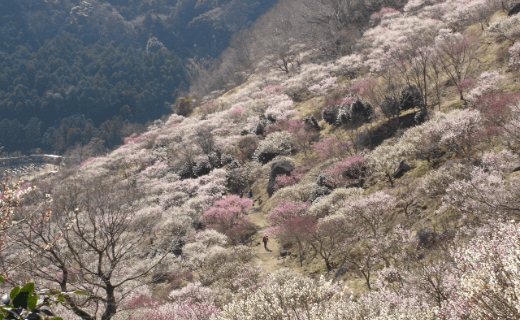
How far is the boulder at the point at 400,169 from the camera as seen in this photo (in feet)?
56.5

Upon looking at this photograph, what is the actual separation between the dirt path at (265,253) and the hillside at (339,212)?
14 centimetres

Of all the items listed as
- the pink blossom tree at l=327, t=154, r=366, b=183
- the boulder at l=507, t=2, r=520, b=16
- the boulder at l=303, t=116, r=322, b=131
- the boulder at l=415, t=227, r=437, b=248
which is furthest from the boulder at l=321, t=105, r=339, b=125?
the boulder at l=415, t=227, r=437, b=248

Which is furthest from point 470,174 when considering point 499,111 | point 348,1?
point 348,1

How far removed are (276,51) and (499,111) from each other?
55579 mm

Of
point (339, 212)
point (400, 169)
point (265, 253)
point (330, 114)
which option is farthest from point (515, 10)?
point (265, 253)

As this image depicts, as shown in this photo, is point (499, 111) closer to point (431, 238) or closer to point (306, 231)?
point (431, 238)

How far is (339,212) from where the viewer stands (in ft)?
47.6

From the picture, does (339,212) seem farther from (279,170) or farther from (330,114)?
(330,114)

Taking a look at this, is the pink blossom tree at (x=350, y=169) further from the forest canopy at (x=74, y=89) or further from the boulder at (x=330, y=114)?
the forest canopy at (x=74, y=89)

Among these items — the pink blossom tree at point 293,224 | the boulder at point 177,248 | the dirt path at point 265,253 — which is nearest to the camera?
the pink blossom tree at point 293,224

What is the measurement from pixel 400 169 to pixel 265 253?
10.3m

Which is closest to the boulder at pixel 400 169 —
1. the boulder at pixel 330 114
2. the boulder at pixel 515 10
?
the boulder at pixel 330 114

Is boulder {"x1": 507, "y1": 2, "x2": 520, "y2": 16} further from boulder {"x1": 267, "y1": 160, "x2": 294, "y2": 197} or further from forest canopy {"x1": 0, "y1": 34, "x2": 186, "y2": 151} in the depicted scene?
forest canopy {"x1": 0, "y1": 34, "x2": 186, "y2": 151}

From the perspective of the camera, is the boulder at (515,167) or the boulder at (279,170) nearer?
the boulder at (515,167)
